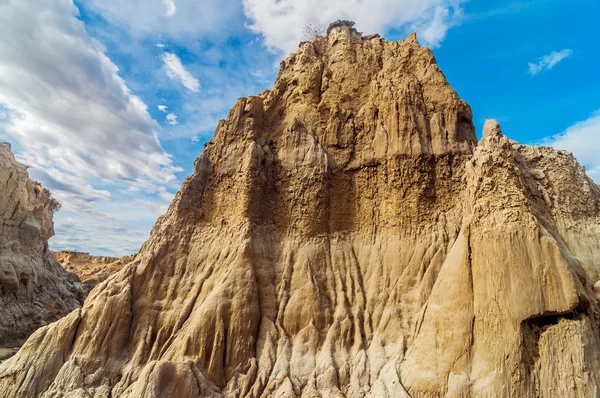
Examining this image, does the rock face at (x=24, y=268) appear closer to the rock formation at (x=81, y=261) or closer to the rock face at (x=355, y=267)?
the rock face at (x=355, y=267)

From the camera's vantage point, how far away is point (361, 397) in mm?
13023

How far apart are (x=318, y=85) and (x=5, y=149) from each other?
24121mm

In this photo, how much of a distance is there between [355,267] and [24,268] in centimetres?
2367

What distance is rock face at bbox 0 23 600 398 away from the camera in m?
11.8

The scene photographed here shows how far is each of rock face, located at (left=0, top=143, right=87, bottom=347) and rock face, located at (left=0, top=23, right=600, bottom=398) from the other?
486 inches

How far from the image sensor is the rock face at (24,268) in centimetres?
2431

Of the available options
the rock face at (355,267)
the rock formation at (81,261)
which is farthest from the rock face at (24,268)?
the rock formation at (81,261)

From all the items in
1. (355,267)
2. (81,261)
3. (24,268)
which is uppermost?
(81,261)

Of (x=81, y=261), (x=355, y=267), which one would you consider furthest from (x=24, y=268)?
(x=81, y=261)

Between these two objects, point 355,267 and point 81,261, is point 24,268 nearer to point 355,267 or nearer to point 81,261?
point 355,267

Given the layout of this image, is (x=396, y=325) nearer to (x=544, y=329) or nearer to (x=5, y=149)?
(x=544, y=329)

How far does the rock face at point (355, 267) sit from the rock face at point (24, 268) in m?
12.3

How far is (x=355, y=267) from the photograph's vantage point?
1697 cm

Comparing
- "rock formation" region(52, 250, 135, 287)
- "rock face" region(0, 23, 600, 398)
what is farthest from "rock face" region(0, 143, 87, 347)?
"rock formation" region(52, 250, 135, 287)
